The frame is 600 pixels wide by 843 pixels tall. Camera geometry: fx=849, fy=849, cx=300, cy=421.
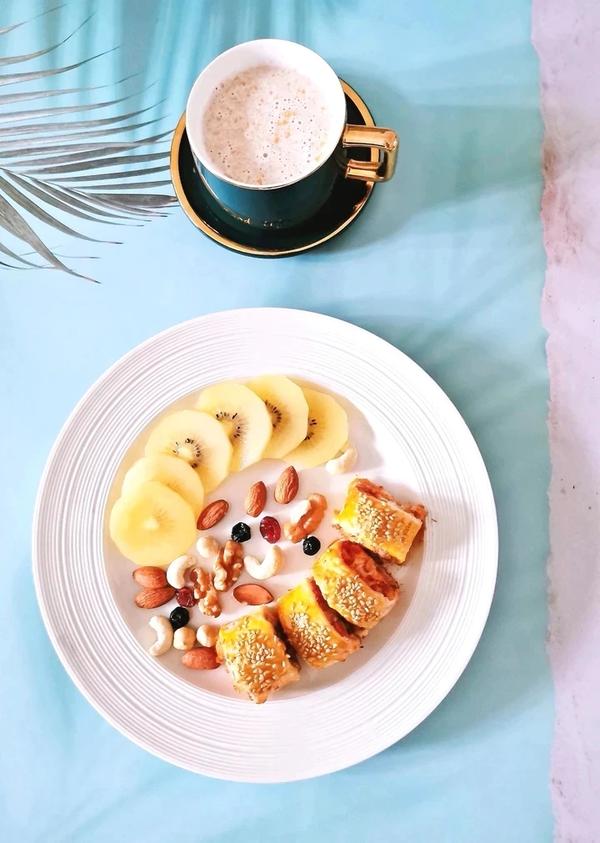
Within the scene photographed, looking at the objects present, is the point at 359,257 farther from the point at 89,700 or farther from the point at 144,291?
the point at 89,700

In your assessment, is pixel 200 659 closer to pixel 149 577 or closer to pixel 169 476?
pixel 149 577

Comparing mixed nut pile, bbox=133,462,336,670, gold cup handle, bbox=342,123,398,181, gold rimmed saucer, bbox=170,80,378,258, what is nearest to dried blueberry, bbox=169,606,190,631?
mixed nut pile, bbox=133,462,336,670

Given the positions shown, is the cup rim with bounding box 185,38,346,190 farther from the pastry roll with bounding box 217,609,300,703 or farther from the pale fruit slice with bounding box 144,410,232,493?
the pastry roll with bounding box 217,609,300,703

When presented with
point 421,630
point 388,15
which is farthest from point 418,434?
point 388,15

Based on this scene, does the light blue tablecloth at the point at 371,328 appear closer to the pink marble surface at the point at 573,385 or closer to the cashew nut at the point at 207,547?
the pink marble surface at the point at 573,385

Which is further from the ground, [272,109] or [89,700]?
[272,109]

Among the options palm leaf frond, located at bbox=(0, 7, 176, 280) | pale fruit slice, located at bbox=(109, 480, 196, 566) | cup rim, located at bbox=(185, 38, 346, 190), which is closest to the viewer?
cup rim, located at bbox=(185, 38, 346, 190)
